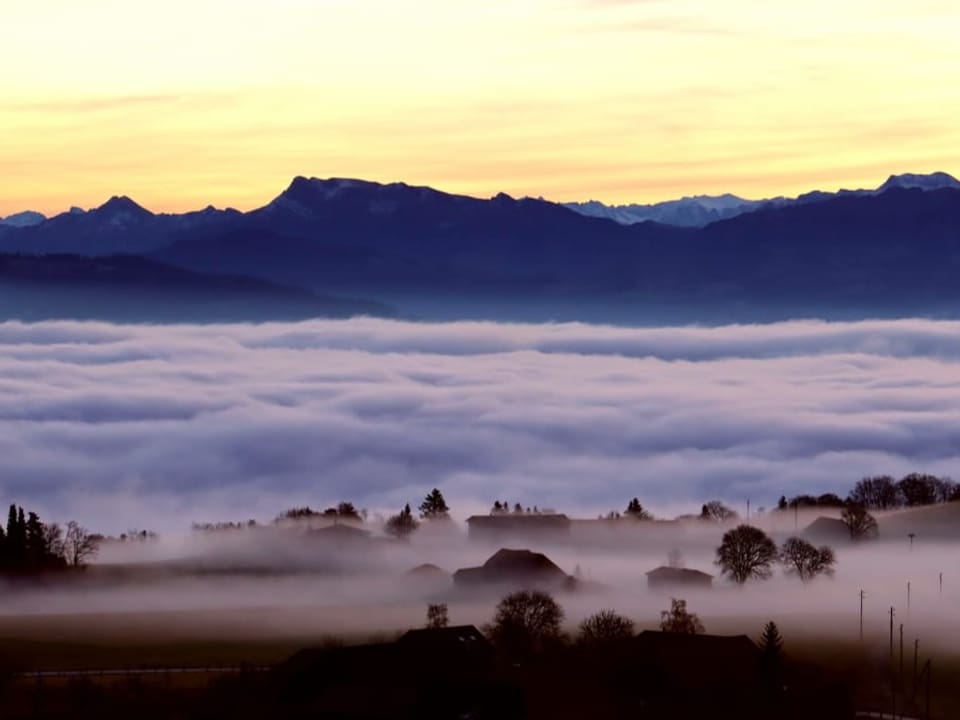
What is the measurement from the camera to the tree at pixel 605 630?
108681 millimetres

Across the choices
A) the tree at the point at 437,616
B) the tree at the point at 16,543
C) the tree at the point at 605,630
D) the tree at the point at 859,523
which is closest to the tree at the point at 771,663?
the tree at the point at 605,630

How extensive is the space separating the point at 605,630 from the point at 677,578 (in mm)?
33343

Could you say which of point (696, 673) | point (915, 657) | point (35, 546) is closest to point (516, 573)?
point (35, 546)

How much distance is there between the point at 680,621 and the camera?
11694cm

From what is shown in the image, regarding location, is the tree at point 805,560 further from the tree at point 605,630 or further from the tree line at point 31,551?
the tree line at point 31,551

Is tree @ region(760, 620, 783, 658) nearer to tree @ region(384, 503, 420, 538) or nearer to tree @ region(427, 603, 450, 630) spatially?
tree @ region(427, 603, 450, 630)

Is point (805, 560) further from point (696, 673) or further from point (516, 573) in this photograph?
point (696, 673)

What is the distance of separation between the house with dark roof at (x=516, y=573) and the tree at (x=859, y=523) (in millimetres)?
28104

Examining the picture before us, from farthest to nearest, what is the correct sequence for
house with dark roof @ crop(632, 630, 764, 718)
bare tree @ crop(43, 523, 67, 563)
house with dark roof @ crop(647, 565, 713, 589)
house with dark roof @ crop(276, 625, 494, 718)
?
bare tree @ crop(43, 523, 67, 563)
house with dark roof @ crop(647, 565, 713, 589)
house with dark roof @ crop(632, 630, 764, 718)
house with dark roof @ crop(276, 625, 494, 718)

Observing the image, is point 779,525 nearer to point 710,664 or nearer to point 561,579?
point 561,579

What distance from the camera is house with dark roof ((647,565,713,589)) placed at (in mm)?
142750

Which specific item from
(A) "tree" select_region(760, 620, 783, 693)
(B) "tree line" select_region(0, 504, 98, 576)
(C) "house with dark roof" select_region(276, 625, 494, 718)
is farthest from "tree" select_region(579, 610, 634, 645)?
(B) "tree line" select_region(0, 504, 98, 576)

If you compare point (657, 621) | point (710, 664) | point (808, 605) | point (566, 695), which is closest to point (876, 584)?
point (808, 605)

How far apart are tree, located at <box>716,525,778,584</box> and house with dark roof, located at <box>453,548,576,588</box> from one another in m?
9.80
